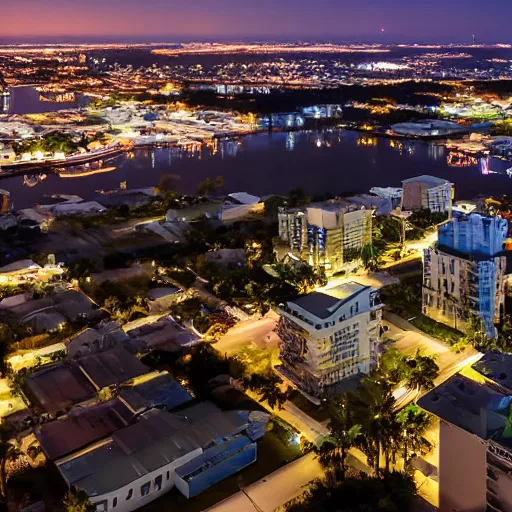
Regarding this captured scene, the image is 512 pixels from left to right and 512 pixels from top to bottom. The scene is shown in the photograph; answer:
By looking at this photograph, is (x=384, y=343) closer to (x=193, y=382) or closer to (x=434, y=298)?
(x=434, y=298)

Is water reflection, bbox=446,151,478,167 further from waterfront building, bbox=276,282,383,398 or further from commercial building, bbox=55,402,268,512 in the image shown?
commercial building, bbox=55,402,268,512

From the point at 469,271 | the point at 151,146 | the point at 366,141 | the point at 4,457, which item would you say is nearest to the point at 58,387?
the point at 4,457

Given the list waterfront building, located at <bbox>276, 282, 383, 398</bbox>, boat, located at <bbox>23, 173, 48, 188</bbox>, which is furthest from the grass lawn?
boat, located at <bbox>23, 173, 48, 188</bbox>

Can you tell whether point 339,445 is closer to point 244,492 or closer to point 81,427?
point 244,492

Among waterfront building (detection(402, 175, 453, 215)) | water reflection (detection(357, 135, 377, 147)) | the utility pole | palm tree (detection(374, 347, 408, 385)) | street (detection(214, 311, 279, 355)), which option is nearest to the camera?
the utility pole

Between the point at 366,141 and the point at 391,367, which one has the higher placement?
the point at 366,141

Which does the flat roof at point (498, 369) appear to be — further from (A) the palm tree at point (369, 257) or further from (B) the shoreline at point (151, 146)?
(B) the shoreline at point (151, 146)
